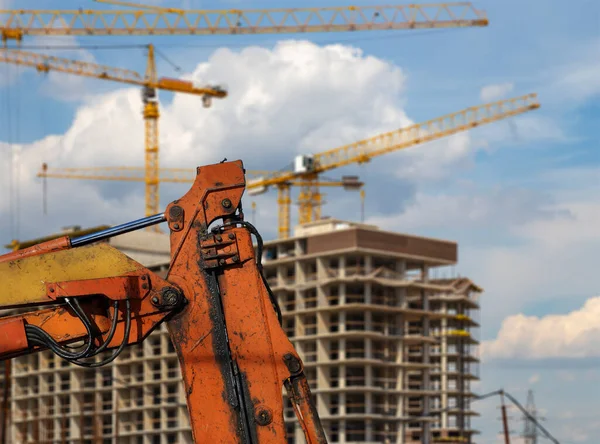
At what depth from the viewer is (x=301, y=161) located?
457ft

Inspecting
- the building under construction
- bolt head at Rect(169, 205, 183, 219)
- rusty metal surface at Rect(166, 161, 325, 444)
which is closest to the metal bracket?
rusty metal surface at Rect(166, 161, 325, 444)

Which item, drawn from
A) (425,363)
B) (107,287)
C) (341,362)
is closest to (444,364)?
(425,363)

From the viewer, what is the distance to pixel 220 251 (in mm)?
11602

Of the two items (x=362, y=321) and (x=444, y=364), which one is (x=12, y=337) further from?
(x=444, y=364)

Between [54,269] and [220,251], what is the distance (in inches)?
61.3

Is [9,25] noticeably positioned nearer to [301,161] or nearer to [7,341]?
[301,161]

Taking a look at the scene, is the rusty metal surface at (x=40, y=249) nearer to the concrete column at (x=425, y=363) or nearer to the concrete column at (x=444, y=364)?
the concrete column at (x=425, y=363)

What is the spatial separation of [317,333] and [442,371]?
78.3 ft

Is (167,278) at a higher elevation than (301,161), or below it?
below

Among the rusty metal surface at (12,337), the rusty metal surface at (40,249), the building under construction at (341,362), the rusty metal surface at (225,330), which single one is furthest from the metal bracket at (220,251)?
the building under construction at (341,362)

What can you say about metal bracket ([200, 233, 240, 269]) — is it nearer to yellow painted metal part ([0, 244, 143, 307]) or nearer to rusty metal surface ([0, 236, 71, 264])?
Result: yellow painted metal part ([0, 244, 143, 307])

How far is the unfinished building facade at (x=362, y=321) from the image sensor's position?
96.6 metres

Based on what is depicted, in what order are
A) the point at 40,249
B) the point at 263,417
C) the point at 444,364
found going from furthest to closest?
1. the point at 444,364
2. the point at 40,249
3. the point at 263,417

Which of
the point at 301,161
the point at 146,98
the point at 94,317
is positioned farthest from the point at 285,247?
the point at 94,317
